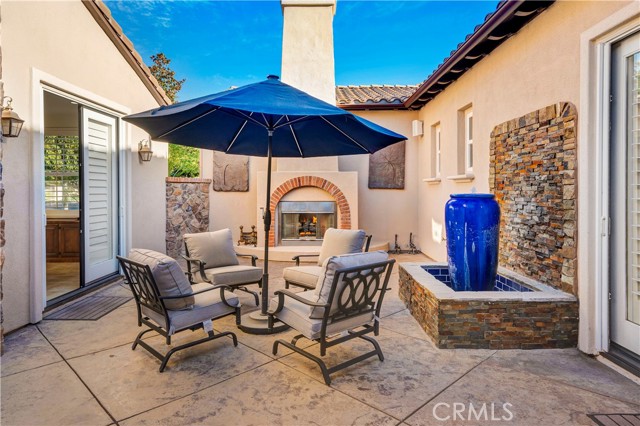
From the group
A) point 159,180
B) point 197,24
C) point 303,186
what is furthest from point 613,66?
point 197,24

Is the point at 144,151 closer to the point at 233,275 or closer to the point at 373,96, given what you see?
the point at 233,275

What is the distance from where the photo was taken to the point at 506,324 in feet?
11.7

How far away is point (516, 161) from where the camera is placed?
4727mm

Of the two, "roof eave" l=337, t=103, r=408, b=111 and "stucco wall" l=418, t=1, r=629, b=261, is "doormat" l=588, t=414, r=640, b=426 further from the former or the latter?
"roof eave" l=337, t=103, r=408, b=111

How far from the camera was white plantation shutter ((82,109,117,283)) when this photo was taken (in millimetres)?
5664

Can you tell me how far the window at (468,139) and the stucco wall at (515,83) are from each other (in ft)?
0.59

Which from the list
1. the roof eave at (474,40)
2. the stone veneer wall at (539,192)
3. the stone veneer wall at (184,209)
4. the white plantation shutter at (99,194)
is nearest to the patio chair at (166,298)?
the white plantation shutter at (99,194)

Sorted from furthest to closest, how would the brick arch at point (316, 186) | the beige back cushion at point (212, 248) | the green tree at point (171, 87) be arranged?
the green tree at point (171, 87) → the brick arch at point (316, 186) → the beige back cushion at point (212, 248)

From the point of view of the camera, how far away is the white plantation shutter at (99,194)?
18.6 ft

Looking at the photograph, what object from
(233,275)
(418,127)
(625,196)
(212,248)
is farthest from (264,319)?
(418,127)

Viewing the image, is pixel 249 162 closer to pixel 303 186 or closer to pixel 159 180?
pixel 303 186

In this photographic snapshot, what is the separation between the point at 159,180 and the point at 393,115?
605 cm

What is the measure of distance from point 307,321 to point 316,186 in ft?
19.4

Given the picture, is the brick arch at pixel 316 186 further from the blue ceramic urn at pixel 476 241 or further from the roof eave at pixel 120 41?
the blue ceramic urn at pixel 476 241
